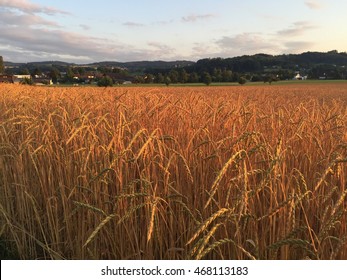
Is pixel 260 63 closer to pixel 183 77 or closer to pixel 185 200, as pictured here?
pixel 183 77

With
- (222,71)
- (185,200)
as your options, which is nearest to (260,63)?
(222,71)

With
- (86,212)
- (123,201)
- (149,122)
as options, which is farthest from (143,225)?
(149,122)

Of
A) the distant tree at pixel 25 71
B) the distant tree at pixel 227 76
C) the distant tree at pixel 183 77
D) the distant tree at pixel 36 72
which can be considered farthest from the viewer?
the distant tree at pixel 25 71

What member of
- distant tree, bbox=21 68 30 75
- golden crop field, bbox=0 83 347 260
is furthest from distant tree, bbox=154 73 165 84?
golden crop field, bbox=0 83 347 260

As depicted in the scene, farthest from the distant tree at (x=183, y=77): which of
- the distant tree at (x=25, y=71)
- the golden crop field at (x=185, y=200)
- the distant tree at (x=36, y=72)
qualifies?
the golden crop field at (x=185, y=200)

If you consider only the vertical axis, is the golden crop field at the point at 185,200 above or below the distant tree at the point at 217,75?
below

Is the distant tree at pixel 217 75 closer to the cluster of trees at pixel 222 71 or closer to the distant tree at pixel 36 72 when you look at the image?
the cluster of trees at pixel 222 71

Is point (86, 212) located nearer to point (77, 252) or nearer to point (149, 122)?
point (77, 252)

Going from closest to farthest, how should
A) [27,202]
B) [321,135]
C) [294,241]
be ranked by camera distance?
[294,241] → [27,202] → [321,135]

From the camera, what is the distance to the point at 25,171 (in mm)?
2998

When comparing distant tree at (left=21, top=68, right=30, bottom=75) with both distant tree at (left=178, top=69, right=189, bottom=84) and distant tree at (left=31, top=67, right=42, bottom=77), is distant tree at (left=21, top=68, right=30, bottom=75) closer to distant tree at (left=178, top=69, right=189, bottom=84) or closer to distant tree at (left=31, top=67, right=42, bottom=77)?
distant tree at (left=31, top=67, right=42, bottom=77)

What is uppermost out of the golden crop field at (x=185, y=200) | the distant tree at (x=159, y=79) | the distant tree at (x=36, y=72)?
the distant tree at (x=36, y=72)

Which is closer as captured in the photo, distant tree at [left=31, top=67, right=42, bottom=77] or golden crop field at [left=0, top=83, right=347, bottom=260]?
golden crop field at [left=0, top=83, right=347, bottom=260]
